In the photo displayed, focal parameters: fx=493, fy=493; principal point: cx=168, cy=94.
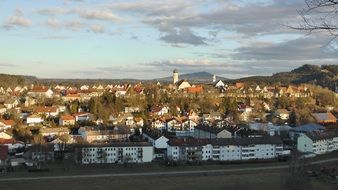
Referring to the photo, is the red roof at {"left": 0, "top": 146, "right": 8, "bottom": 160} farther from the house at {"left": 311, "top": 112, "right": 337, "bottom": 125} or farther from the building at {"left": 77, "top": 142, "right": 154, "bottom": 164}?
the house at {"left": 311, "top": 112, "right": 337, "bottom": 125}

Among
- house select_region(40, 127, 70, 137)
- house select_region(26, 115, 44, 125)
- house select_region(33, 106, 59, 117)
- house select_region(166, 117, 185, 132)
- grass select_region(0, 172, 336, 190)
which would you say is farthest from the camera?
house select_region(33, 106, 59, 117)

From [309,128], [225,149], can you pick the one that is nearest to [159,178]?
[225,149]

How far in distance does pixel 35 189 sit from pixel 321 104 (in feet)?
103

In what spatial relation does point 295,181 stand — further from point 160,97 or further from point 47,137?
point 160,97

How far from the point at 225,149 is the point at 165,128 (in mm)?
7768

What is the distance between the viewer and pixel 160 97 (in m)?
35.8

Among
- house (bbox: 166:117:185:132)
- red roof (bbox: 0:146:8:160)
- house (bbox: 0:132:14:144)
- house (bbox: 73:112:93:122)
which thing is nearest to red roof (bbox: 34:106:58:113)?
house (bbox: 73:112:93:122)

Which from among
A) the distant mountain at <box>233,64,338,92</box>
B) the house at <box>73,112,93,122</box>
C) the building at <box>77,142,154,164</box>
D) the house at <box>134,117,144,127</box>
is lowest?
the building at <box>77,142,154,164</box>

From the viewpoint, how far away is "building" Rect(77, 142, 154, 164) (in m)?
A: 19.3

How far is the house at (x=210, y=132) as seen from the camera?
78.8 ft

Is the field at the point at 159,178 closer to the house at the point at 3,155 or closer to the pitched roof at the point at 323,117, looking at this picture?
the house at the point at 3,155

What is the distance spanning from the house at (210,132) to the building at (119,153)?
5.07 metres

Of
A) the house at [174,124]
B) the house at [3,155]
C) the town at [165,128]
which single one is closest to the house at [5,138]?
the town at [165,128]

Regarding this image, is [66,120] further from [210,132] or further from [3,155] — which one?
[3,155]
